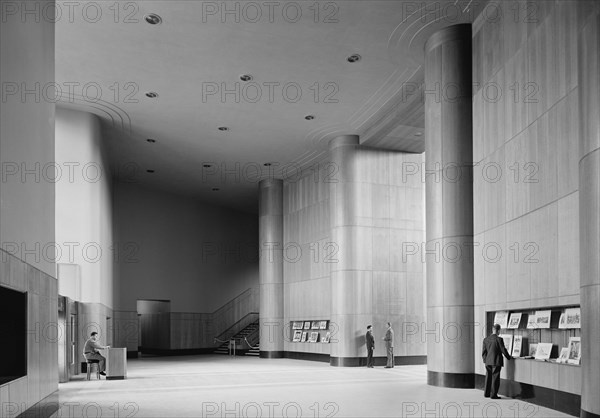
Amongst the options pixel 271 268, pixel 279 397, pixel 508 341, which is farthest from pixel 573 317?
pixel 271 268

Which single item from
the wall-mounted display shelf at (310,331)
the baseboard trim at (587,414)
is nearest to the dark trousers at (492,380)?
the baseboard trim at (587,414)

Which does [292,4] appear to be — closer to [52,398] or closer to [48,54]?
[48,54]

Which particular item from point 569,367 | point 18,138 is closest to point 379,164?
point 569,367

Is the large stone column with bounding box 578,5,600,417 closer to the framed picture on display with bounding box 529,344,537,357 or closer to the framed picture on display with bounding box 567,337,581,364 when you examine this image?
the framed picture on display with bounding box 567,337,581,364

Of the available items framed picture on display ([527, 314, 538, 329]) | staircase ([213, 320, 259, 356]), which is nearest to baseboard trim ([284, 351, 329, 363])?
staircase ([213, 320, 259, 356])

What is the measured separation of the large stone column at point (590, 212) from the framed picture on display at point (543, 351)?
7.84 feet

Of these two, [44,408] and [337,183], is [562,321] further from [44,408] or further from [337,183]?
[337,183]

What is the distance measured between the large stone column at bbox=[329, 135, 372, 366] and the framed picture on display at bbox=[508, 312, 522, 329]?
1131 centimetres

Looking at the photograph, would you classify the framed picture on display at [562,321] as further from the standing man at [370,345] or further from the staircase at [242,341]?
the staircase at [242,341]

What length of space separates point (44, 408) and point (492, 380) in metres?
8.47

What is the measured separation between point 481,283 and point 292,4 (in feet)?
25.0

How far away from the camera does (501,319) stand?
45.0 ft

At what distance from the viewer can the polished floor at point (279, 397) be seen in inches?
458

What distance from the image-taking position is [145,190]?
36000 mm
